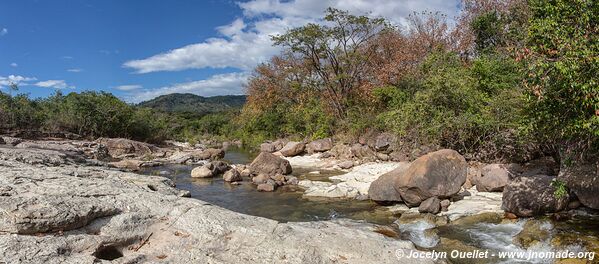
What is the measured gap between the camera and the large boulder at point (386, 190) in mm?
12031

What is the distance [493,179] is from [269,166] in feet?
32.7

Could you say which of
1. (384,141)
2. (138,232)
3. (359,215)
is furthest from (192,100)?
(138,232)

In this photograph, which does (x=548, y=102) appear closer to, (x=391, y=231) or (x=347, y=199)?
(x=391, y=231)

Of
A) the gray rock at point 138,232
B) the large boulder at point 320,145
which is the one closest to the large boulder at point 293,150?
the large boulder at point 320,145

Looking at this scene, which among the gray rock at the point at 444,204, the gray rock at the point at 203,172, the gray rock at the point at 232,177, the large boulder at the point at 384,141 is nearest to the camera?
the gray rock at the point at 444,204

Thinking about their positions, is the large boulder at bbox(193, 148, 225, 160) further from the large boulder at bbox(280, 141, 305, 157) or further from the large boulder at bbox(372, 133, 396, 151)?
the large boulder at bbox(372, 133, 396, 151)

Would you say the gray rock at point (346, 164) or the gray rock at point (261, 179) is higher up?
the gray rock at point (346, 164)

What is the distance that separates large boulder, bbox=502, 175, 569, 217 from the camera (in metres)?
9.51

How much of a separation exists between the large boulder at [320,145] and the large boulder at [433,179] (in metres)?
13.5

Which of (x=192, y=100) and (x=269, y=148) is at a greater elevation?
Result: (x=192, y=100)

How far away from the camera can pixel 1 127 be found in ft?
89.5

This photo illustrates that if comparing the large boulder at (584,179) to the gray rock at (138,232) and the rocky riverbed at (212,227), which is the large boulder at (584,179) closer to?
the rocky riverbed at (212,227)

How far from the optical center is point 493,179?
40.2 feet

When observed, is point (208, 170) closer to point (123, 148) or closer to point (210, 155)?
point (210, 155)
